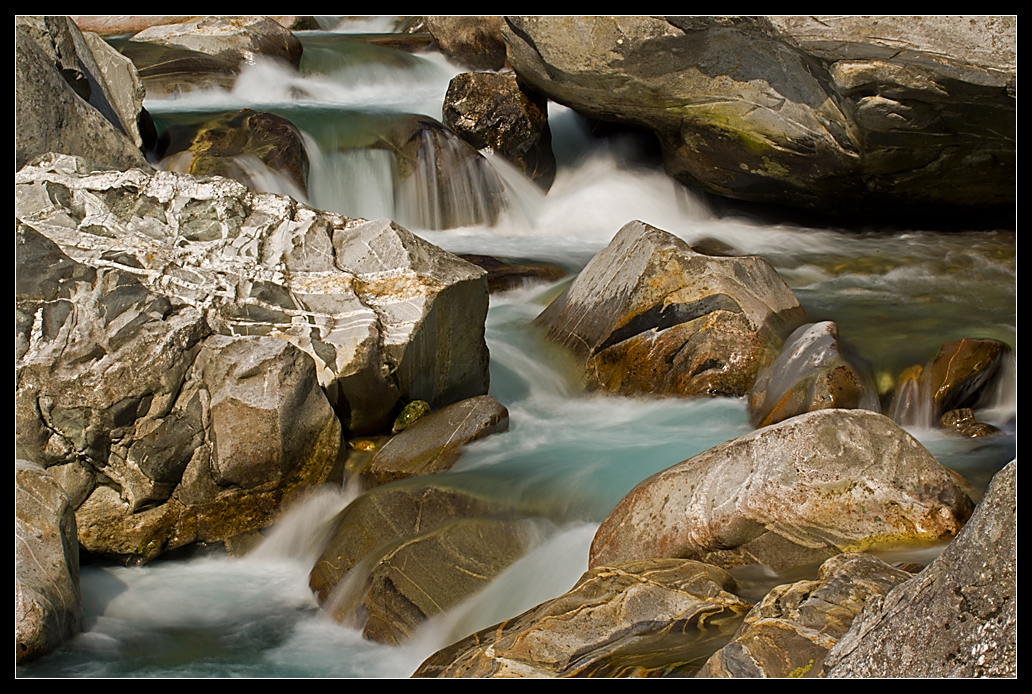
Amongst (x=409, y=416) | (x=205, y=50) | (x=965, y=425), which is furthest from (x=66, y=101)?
(x=205, y=50)

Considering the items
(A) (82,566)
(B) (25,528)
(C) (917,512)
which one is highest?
(C) (917,512)

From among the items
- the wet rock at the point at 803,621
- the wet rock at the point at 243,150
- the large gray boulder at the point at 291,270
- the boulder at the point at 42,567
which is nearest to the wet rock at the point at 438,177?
the wet rock at the point at 243,150

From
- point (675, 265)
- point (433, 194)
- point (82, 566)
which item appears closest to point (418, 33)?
point (433, 194)

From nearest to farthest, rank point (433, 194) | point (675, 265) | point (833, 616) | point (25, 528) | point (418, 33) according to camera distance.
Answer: point (833, 616) → point (25, 528) → point (675, 265) → point (433, 194) → point (418, 33)

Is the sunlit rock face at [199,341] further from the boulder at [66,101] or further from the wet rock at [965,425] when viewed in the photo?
the wet rock at [965,425]

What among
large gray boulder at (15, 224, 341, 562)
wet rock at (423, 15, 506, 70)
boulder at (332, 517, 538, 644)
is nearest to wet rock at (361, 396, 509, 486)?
large gray boulder at (15, 224, 341, 562)

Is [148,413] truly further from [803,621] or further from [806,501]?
[803,621]

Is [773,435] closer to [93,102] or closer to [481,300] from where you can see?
[481,300]

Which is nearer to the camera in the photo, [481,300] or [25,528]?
[25,528]

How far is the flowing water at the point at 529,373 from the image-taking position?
403 cm

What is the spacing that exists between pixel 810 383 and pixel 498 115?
6.19 meters

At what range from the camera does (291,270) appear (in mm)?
5352

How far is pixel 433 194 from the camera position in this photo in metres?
10.2
